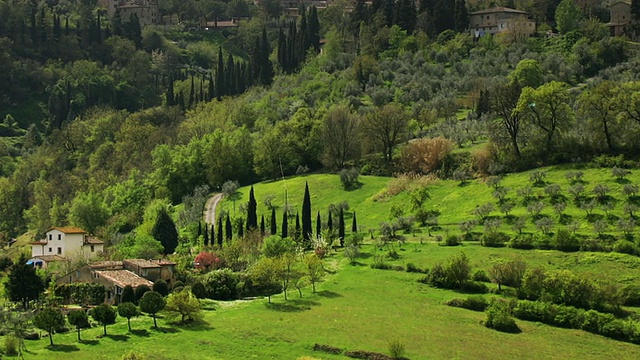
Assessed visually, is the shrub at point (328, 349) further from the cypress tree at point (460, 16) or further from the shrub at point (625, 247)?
the cypress tree at point (460, 16)

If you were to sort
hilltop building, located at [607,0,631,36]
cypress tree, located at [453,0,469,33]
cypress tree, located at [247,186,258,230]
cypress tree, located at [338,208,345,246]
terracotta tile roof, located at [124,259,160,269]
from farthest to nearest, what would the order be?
cypress tree, located at [453,0,469,33] → hilltop building, located at [607,0,631,36] → cypress tree, located at [247,186,258,230] → cypress tree, located at [338,208,345,246] → terracotta tile roof, located at [124,259,160,269]

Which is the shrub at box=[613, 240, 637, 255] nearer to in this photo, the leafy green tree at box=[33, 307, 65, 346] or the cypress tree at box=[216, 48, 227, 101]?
the leafy green tree at box=[33, 307, 65, 346]

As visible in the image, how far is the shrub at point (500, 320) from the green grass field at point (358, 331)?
0.66 metres

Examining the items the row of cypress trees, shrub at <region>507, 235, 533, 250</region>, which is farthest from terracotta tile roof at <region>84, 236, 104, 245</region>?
shrub at <region>507, 235, 533, 250</region>

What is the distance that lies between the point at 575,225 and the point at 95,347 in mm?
37357

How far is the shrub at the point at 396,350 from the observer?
48812mm

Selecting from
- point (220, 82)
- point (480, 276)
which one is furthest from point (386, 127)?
point (220, 82)

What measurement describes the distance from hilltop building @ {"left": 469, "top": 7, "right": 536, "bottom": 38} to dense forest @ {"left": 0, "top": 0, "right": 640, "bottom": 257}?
2093 mm

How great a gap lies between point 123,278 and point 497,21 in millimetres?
94749

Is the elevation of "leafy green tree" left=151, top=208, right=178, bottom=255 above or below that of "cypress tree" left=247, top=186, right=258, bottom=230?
below

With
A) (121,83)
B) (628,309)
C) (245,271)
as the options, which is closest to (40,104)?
(121,83)

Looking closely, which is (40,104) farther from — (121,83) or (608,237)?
(608,237)

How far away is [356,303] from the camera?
195ft

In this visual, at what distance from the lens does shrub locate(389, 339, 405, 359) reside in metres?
48.8
